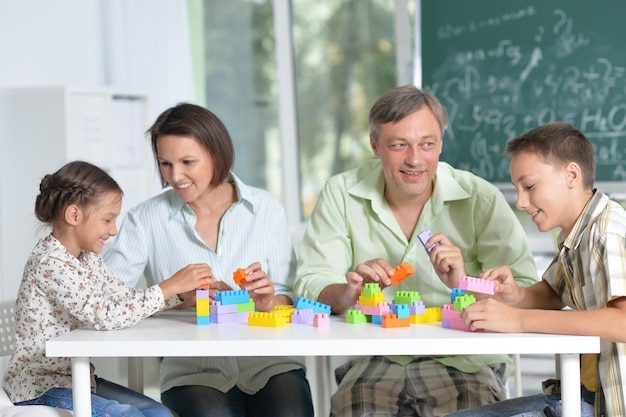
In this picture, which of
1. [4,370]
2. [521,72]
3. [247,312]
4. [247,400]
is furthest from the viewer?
[521,72]

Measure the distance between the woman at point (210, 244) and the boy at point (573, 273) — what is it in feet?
2.29

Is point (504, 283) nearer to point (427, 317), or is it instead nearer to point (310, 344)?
point (427, 317)

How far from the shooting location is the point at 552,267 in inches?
92.7

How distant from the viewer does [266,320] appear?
2.24 m

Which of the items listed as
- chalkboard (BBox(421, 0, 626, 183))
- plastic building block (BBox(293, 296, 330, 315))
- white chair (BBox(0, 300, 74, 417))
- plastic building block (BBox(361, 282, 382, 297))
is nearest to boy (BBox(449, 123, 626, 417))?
plastic building block (BBox(361, 282, 382, 297))

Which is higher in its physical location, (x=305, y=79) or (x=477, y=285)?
(x=305, y=79)

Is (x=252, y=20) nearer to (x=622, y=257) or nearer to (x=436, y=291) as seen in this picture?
(x=436, y=291)

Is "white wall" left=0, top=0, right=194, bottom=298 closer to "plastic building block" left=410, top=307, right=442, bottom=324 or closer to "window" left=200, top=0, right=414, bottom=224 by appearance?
"window" left=200, top=0, right=414, bottom=224

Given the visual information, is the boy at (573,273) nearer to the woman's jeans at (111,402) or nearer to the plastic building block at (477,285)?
the plastic building block at (477,285)

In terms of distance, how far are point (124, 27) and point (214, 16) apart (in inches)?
41.4

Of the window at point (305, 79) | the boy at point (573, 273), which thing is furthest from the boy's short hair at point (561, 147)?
the window at point (305, 79)

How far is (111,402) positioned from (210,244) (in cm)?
64

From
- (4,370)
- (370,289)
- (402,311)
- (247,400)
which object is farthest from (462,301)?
(4,370)

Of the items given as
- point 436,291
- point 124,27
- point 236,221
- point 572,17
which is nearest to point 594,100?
point 572,17
